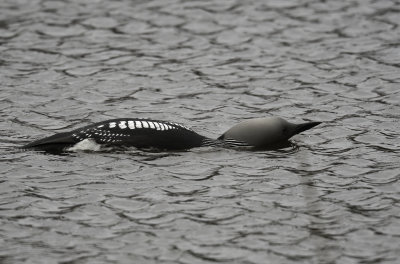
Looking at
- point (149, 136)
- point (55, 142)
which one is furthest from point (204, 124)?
point (55, 142)

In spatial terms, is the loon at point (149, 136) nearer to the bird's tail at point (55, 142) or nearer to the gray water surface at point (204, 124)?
the bird's tail at point (55, 142)

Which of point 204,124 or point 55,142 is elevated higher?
point 55,142

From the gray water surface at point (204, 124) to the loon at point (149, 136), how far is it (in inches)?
3.9

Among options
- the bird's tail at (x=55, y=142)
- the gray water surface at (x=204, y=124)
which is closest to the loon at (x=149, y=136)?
the bird's tail at (x=55, y=142)

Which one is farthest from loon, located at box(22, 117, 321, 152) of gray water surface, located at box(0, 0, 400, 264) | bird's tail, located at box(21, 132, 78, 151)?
gray water surface, located at box(0, 0, 400, 264)

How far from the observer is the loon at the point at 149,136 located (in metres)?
7.04

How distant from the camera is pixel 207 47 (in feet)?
33.1

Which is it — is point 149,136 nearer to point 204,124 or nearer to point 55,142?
point 55,142

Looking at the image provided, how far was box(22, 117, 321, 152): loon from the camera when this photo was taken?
7.04m

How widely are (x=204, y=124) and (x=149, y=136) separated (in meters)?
0.94

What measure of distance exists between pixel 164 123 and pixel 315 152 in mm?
1334

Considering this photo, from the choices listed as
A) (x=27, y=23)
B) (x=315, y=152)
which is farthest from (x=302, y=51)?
(x=27, y=23)

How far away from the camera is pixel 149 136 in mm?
7059

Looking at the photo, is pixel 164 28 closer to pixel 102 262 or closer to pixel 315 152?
pixel 315 152
